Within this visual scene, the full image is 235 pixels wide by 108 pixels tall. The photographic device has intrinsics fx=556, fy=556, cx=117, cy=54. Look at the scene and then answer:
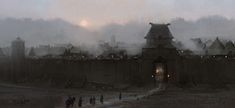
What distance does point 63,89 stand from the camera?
91.3 m

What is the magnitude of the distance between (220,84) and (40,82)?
3134 centimetres

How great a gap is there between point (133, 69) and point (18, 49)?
76.6 ft

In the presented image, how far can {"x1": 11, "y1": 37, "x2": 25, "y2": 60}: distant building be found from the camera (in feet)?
341

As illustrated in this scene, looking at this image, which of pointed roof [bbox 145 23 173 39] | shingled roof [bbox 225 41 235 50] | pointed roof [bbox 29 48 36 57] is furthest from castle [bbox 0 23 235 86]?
shingled roof [bbox 225 41 235 50]

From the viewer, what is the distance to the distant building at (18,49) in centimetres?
10388

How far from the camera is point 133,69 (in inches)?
3848

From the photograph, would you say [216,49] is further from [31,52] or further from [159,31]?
[31,52]

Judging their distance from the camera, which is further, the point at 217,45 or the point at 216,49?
the point at 217,45

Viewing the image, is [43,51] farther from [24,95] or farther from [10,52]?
[24,95]

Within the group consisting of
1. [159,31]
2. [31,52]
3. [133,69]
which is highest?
[159,31]

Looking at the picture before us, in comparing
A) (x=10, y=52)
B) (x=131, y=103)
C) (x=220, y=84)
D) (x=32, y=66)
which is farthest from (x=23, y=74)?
(x=131, y=103)

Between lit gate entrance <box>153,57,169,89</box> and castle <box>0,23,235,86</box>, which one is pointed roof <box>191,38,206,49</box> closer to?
castle <box>0,23,235,86</box>

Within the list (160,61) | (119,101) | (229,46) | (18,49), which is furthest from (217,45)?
(119,101)

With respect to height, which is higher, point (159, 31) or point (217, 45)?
point (159, 31)
